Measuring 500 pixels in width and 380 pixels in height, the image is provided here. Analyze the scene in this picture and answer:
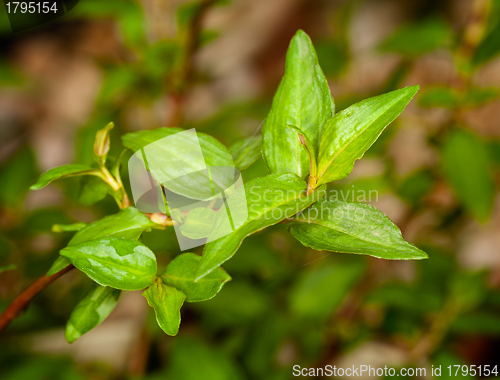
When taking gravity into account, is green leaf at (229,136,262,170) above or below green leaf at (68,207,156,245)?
above

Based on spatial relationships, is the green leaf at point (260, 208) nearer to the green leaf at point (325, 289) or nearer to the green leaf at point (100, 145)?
the green leaf at point (100, 145)

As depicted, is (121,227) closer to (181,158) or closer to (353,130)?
(181,158)

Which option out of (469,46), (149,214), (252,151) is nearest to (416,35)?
(469,46)

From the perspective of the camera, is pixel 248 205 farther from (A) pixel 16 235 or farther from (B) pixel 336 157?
(A) pixel 16 235

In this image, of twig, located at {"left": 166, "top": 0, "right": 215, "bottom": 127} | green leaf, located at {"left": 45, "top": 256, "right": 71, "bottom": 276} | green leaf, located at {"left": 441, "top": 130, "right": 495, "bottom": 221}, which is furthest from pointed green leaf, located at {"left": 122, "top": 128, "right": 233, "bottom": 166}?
green leaf, located at {"left": 441, "top": 130, "right": 495, "bottom": 221}

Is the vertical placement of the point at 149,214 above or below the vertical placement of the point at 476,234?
above

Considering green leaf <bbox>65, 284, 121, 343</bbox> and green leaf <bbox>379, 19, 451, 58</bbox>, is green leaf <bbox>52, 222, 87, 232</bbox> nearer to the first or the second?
green leaf <bbox>65, 284, 121, 343</bbox>

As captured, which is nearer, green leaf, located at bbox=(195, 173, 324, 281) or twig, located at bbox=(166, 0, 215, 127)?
green leaf, located at bbox=(195, 173, 324, 281)

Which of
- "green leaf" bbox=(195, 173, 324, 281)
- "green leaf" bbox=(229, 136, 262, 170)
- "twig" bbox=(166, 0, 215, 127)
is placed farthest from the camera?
"twig" bbox=(166, 0, 215, 127)
